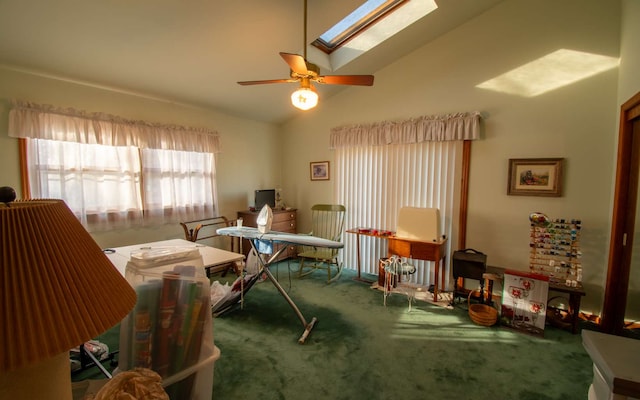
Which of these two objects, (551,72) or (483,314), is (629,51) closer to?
(551,72)

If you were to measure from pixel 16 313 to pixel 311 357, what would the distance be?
208 cm

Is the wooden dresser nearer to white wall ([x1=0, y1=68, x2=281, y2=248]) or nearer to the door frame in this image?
white wall ([x1=0, y1=68, x2=281, y2=248])

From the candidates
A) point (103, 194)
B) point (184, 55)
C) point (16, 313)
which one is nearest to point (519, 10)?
point (184, 55)

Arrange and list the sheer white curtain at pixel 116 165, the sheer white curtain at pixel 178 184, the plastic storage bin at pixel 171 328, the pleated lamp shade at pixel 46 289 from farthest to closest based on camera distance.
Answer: the sheer white curtain at pixel 178 184
the sheer white curtain at pixel 116 165
the plastic storage bin at pixel 171 328
the pleated lamp shade at pixel 46 289

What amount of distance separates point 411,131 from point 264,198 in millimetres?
2541

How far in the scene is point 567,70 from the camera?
2705 mm

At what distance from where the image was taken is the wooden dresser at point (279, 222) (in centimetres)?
426

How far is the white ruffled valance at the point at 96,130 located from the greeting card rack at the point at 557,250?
4.29 metres

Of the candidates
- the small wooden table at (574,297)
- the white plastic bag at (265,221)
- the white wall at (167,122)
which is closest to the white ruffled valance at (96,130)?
the white wall at (167,122)

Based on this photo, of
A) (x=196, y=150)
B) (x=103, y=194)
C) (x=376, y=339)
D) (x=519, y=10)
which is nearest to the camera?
(x=376, y=339)

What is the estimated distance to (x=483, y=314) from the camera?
2.68 m

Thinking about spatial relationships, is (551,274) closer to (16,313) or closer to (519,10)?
(519,10)

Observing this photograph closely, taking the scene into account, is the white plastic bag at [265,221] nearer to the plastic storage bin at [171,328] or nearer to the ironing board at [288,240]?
the ironing board at [288,240]

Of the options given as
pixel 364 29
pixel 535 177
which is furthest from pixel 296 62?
pixel 535 177
